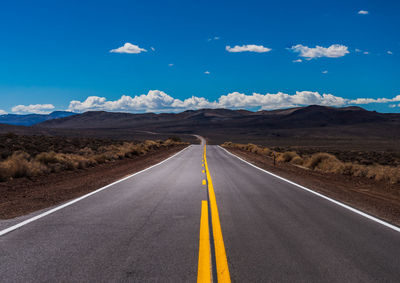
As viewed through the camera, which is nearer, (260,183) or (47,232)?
(47,232)

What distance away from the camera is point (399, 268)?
13.3ft

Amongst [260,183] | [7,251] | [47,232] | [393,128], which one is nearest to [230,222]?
[47,232]

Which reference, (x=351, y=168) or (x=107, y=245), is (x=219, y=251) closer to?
(x=107, y=245)

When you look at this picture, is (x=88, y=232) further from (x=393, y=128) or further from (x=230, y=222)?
(x=393, y=128)

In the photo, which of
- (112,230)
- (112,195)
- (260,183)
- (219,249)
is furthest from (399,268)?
(260,183)

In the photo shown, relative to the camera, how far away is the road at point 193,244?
148 inches

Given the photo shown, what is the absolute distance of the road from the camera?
377 centimetres

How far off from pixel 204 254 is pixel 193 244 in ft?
1.45

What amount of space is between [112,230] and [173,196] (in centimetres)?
351

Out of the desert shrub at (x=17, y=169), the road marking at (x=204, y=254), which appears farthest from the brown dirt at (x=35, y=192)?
the road marking at (x=204, y=254)

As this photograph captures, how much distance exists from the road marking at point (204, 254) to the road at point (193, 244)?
0.15 feet

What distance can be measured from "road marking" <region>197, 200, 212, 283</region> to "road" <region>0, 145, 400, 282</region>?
0.15 ft

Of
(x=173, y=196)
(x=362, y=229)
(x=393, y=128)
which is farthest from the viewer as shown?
(x=393, y=128)

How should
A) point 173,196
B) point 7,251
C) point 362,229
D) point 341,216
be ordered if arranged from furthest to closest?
point 173,196 < point 341,216 < point 362,229 < point 7,251
